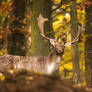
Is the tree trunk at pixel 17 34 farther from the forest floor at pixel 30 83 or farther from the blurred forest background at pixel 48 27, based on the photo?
the forest floor at pixel 30 83

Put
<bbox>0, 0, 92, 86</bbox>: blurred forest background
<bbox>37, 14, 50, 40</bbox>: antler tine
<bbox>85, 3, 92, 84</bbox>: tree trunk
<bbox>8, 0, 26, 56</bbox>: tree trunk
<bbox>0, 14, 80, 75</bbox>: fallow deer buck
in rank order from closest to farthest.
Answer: <bbox>0, 14, 80, 75</bbox>: fallow deer buck → <bbox>37, 14, 50, 40</bbox>: antler tine → <bbox>0, 0, 92, 86</bbox>: blurred forest background → <bbox>85, 3, 92, 84</bbox>: tree trunk → <bbox>8, 0, 26, 56</bbox>: tree trunk

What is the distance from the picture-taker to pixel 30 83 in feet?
15.2

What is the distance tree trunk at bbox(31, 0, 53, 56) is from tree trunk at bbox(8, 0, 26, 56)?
4.47 meters

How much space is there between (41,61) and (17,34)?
6.63 meters

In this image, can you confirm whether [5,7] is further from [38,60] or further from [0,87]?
[0,87]

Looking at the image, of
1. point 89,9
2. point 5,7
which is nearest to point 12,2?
point 5,7

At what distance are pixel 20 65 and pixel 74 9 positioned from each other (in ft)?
11.5

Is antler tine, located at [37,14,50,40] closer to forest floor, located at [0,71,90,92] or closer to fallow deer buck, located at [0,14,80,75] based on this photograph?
fallow deer buck, located at [0,14,80,75]

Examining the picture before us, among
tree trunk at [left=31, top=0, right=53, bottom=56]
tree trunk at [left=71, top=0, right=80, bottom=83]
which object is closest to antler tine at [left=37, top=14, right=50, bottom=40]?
tree trunk at [left=31, top=0, right=53, bottom=56]

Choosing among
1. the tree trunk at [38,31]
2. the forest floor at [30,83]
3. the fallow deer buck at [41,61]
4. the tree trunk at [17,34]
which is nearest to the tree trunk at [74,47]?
the fallow deer buck at [41,61]

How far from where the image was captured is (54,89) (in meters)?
4.61

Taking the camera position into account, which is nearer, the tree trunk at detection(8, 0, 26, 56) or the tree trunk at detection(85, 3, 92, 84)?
the tree trunk at detection(85, 3, 92, 84)

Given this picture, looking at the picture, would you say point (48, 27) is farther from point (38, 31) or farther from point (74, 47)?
point (74, 47)

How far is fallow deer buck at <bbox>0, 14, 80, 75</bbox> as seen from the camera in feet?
25.9
